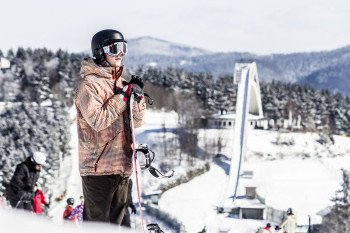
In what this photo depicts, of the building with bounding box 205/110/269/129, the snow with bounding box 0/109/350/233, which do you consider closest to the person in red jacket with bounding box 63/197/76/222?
the snow with bounding box 0/109/350/233

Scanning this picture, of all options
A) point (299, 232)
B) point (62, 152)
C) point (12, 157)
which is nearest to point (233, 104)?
point (62, 152)

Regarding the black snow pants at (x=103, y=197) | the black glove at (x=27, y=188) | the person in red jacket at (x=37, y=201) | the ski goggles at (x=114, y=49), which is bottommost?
the person in red jacket at (x=37, y=201)

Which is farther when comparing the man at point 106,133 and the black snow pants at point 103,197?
the black snow pants at point 103,197

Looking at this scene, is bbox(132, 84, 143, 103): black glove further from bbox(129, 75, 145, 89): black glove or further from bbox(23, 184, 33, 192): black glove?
bbox(23, 184, 33, 192): black glove

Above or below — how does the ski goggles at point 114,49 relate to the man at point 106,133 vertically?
above

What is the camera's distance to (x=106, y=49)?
423cm

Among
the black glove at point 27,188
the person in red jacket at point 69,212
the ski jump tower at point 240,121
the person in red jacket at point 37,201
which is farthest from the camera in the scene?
the ski jump tower at point 240,121

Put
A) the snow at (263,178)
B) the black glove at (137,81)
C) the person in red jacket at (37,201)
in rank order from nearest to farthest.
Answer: the black glove at (137,81) → the person in red jacket at (37,201) → the snow at (263,178)

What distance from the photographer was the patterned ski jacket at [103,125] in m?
4.11

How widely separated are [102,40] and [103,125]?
0.58 m

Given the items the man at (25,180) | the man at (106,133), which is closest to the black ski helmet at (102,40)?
the man at (106,133)

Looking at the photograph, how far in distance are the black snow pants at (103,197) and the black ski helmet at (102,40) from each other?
780 millimetres

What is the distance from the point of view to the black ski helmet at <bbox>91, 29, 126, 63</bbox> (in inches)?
167

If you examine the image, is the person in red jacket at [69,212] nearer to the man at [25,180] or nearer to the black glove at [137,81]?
the man at [25,180]
